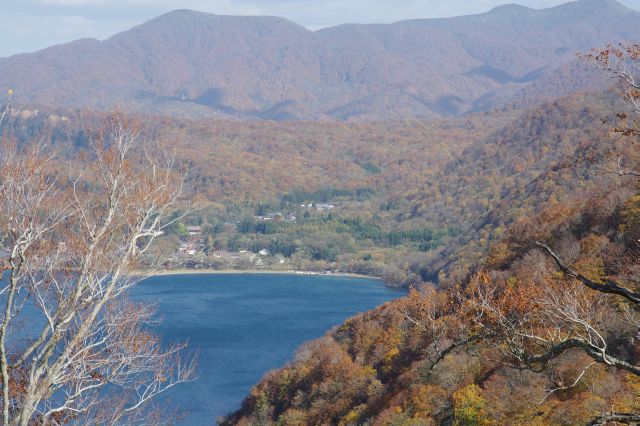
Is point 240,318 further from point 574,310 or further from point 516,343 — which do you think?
point 516,343

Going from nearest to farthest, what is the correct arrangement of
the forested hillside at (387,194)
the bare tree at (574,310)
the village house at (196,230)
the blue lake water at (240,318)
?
the bare tree at (574,310), the blue lake water at (240,318), the forested hillside at (387,194), the village house at (196,230)

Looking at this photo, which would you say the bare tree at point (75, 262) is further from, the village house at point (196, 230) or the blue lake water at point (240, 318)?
the village house at point (196, 230)

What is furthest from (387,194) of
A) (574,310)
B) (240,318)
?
(574,310)

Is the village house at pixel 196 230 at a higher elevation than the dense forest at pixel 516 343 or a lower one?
lower

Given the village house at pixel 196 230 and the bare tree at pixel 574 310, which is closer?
the bare tree at pixel 574 310

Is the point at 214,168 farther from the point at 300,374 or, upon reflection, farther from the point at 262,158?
the point at 300,374

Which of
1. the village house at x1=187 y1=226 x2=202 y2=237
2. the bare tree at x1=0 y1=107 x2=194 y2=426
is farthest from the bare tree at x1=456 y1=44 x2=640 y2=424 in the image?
the village house at x1=187 y1=226 x2=202 y2=237

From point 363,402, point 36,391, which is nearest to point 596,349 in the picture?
point 36,391

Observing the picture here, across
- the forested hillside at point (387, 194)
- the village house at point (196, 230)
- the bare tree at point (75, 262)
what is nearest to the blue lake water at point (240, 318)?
the forested hillside at point (387, 194)
